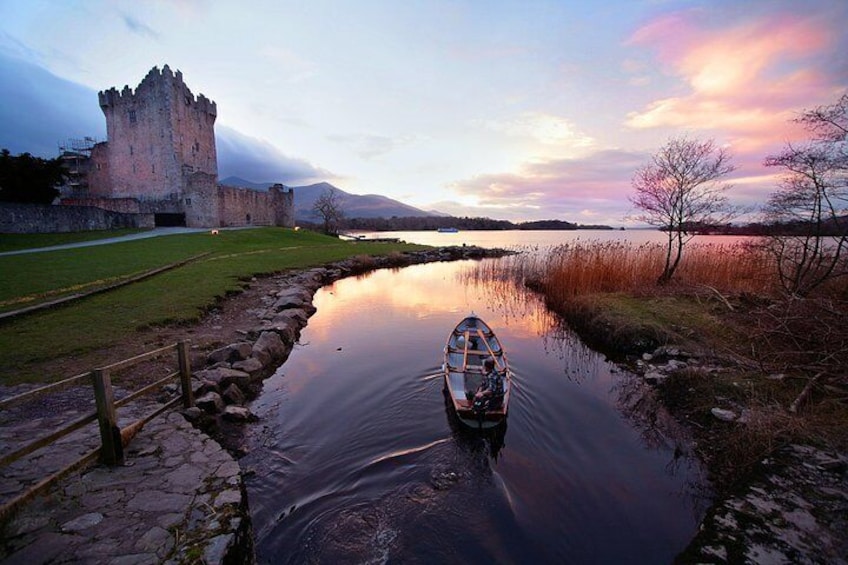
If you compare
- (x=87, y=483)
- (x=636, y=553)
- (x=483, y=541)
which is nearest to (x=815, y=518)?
(x=636, y=553)

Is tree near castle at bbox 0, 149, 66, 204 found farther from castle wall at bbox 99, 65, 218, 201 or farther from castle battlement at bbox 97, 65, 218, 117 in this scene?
castle battlement at bbox 97, 65, 218, 117

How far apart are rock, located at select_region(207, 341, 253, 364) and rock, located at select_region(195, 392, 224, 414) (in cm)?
170

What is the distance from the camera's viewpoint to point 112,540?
3.33 meters

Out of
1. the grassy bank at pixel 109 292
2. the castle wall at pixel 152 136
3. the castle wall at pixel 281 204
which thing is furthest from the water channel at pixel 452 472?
the castle wall at pixel 281 204

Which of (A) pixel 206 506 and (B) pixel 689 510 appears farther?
(B) pixel 689 510

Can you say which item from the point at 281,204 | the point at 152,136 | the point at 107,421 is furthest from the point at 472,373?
the point at 281,204

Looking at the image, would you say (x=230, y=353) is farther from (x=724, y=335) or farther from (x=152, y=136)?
(x=152, y=136)

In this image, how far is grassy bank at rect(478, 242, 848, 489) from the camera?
18.3 ft

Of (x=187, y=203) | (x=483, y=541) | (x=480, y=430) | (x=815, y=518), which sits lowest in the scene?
(x=483, y=541)

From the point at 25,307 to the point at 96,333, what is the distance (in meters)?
3.05

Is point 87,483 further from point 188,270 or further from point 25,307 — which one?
point 188,270

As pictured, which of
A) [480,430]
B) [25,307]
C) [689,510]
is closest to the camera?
[689,510]

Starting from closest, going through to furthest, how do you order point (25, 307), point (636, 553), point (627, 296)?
point (636, 553), point (25, 307), point (627, 296)

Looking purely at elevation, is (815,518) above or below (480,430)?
above
